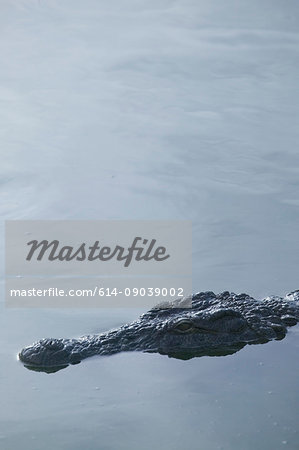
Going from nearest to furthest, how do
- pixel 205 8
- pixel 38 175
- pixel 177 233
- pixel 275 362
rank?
pixel 275 362 < pixel 177 233 < pixel 38 175 < pixel 205 8

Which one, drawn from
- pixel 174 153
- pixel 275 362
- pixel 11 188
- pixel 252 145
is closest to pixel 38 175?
pixel 11 188

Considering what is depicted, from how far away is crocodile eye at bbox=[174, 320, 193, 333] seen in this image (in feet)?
24.5

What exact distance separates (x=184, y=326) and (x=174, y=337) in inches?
4.2

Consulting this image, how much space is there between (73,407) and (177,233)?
11.6ft

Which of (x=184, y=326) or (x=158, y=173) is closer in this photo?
(x=184, y=326)

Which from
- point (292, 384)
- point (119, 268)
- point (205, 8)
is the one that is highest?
point (292, 384)

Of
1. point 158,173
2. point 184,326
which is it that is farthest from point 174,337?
point 158,173

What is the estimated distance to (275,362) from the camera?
739 centimetres

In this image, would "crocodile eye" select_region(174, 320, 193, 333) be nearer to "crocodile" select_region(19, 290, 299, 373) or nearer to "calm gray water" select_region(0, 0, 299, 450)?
"crocodile" select_region(19, 290, 299, 373)

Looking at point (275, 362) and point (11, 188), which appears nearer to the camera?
point (275, 362)

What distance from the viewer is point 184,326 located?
749 centimetres

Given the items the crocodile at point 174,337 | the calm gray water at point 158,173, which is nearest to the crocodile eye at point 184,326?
the crocodile at point 174,337

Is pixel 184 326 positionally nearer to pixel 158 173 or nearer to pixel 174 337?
pixel 174 337

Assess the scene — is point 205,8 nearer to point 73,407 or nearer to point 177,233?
point 177,233
